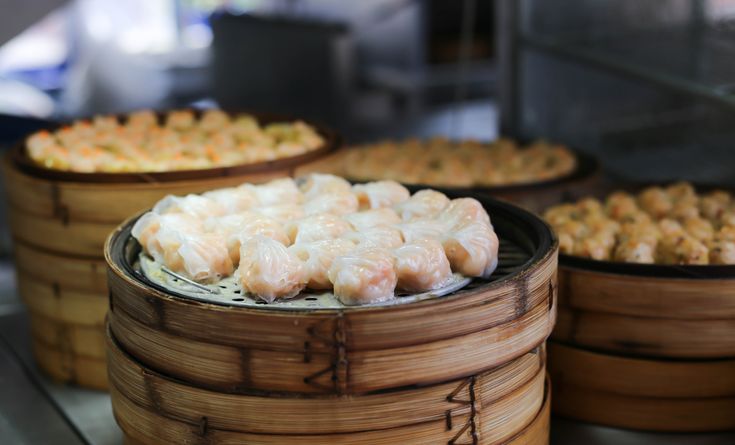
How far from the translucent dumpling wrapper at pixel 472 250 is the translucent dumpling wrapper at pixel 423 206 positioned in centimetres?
26

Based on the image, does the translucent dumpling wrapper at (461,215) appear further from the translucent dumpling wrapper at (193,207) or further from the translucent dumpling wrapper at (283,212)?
the translucent dumpling wrapper at (193,207)

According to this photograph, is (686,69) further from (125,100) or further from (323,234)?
(125,100)

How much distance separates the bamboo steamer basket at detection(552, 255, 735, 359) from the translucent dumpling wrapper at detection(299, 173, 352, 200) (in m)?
0.71

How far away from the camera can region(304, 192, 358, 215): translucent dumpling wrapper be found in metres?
2.42

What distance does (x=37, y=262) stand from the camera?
3.02 meters

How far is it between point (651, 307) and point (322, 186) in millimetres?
1053

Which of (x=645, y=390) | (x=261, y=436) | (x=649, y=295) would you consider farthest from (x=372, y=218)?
(x=645, y=390)

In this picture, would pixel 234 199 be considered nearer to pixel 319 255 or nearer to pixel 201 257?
pixel 201 257

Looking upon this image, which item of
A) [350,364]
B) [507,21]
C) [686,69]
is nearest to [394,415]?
[350,364]

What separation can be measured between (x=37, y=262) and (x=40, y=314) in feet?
0.75

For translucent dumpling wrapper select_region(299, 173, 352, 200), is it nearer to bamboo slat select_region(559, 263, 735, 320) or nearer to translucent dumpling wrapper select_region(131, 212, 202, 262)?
translucent dumpling wrapper select_region(131, 212, 202, 262)

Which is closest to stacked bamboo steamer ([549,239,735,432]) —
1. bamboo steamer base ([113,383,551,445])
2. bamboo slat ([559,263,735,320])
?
bamboo slat ([559,263,735,320])

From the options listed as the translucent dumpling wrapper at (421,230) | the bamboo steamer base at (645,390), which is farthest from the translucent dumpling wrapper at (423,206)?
the bamboo steamer base at (645,390)

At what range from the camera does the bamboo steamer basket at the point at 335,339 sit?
1762mm
